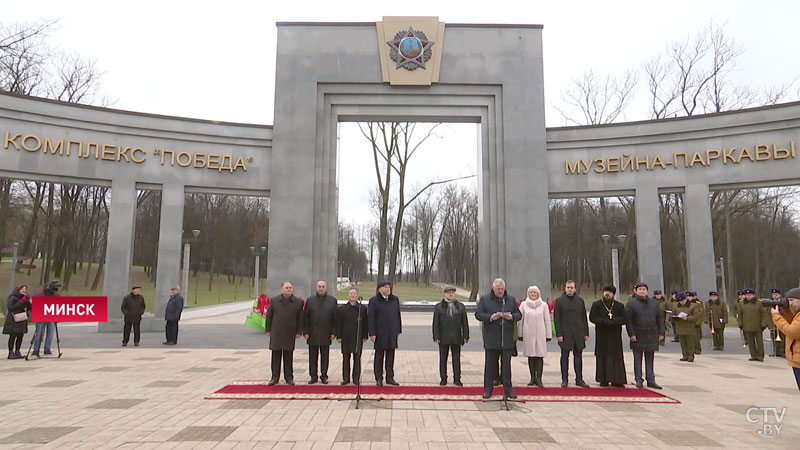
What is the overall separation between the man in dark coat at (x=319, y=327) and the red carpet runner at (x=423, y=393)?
0.34 metres

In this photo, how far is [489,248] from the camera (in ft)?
53.9

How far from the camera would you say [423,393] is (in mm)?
7348

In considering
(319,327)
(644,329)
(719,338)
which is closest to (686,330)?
(719,338)

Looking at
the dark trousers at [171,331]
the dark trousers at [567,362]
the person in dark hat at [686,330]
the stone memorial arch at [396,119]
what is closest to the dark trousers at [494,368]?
the dark trousers at [567,362]

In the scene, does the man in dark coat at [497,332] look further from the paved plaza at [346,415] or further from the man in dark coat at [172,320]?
the man in dark coat at [172,320]

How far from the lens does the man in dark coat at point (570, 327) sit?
8.16m

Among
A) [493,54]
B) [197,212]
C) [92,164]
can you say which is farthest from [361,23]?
[197,212]

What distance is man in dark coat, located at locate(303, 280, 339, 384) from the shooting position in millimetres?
8207

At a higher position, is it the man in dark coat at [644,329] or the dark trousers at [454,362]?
the man in dark coat at [644,329]

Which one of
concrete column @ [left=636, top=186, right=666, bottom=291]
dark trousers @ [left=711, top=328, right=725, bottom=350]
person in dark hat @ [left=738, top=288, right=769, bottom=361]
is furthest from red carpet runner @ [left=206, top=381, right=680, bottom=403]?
concrete column @ [left=636, top=186, right=666, bottom=291]

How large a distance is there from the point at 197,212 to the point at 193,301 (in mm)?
17948

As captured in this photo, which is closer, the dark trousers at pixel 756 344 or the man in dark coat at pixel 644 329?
the man in dark coat at pixel 644 329

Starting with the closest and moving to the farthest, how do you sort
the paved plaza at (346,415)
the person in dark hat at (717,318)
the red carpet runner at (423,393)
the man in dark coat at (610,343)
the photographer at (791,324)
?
1. the photographer at (791,324)
2. the paved plaza at (346,415)
3. the red carpet runner at (423,393)
4. the man in dark coat at (610,343)
5. the person in dark hat at (717,318)

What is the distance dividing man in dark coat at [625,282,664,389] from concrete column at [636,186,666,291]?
7.85 metres
